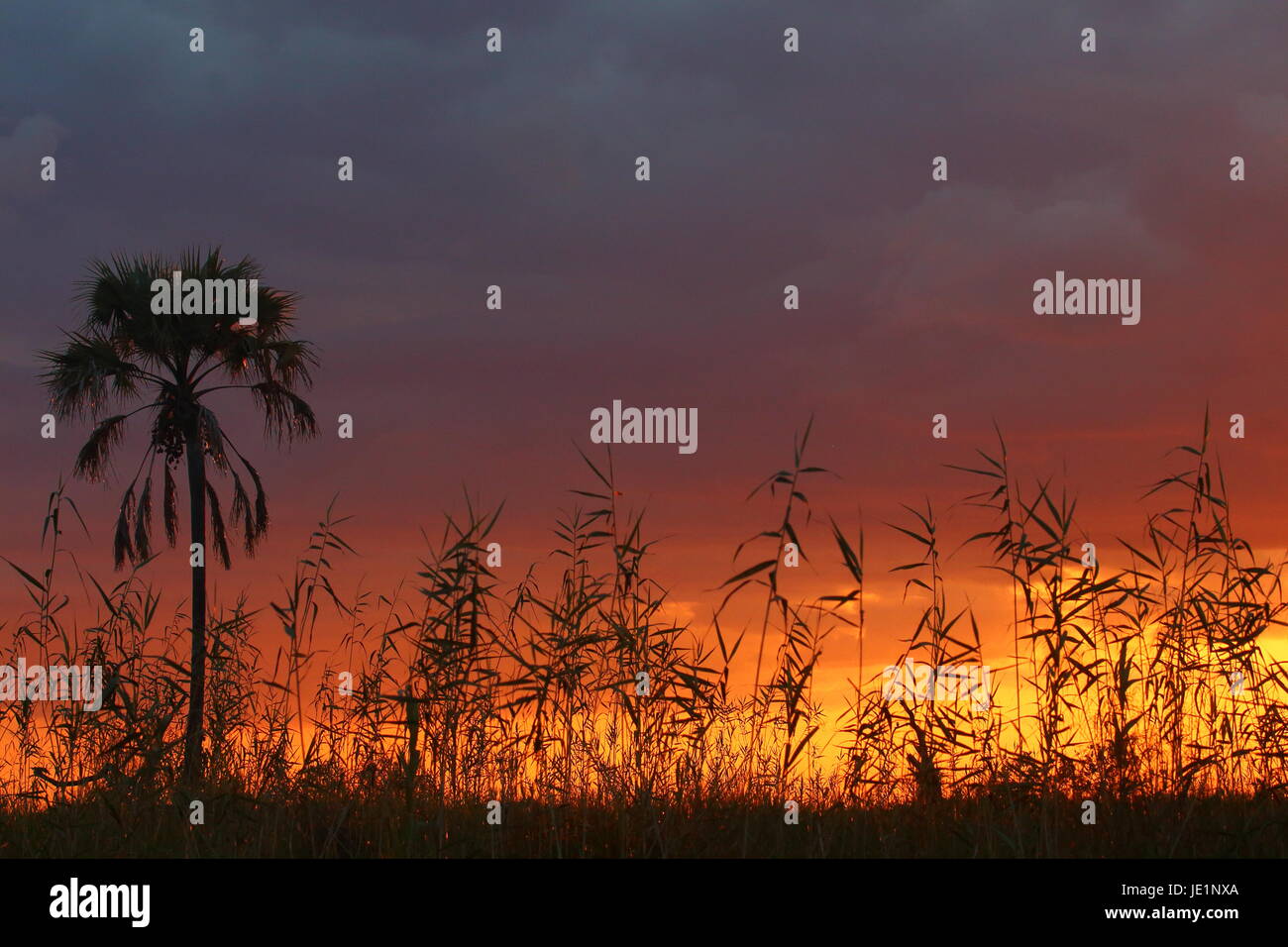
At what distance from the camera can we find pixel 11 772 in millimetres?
6609

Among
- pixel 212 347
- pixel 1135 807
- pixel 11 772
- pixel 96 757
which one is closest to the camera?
pixel 1135 807

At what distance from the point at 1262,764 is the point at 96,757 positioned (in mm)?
6478

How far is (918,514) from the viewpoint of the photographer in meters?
6.24

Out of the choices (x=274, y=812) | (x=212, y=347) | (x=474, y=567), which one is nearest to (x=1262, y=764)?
(x=474, y=567)

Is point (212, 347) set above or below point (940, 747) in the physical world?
above
